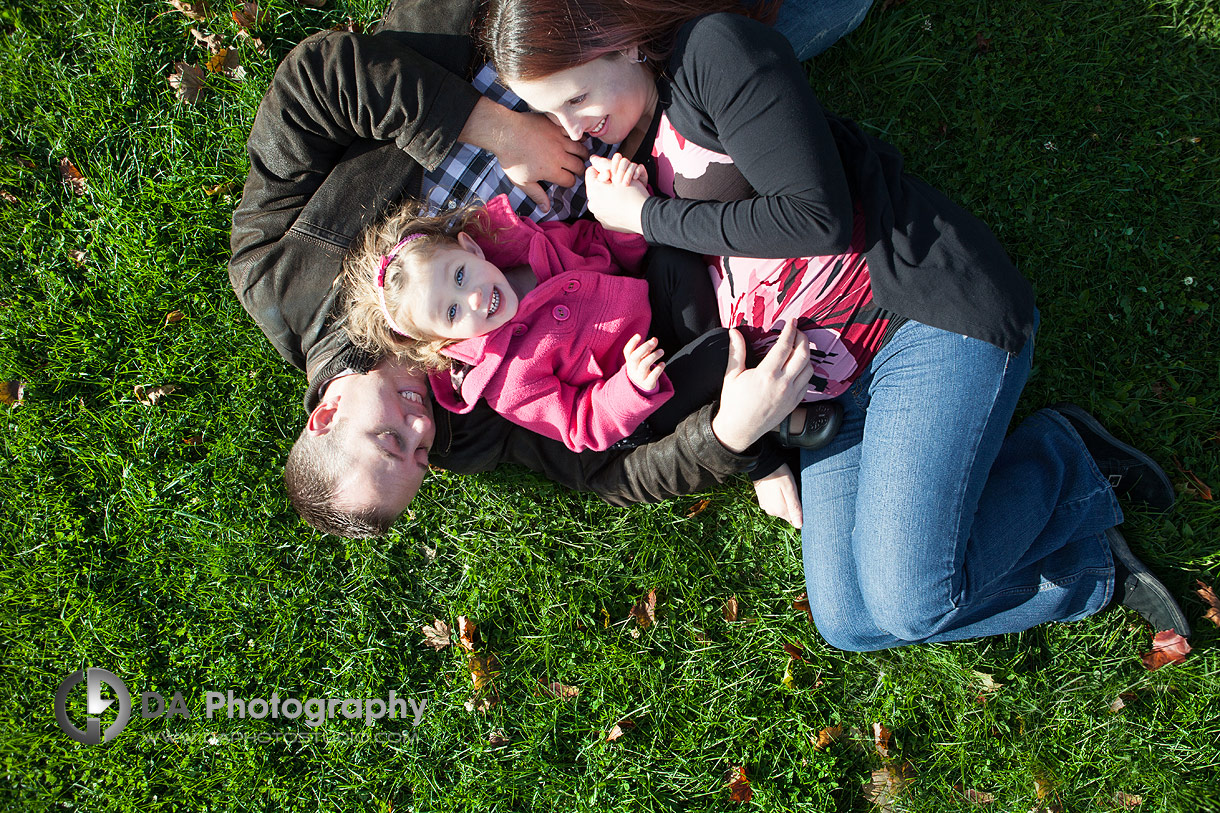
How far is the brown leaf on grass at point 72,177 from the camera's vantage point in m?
4.49

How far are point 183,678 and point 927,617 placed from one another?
412cm

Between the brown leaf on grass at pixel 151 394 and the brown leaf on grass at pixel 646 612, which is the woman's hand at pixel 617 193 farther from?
the brown leaf on grass at pixel 151 394

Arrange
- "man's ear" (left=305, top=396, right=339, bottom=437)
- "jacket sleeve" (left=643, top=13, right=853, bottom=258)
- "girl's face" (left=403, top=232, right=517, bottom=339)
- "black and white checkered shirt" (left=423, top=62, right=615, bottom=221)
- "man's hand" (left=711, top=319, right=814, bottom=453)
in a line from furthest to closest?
"black and white checkered shirt" (left=423, top=62, right=615, bottom=221) < "man's ear" (left=305, top=396, right=339, bottom=437) < "man's hand" (left=711, top=319, right=814, bottom=453) < "girl's face" (left=403, top=232, right=517, bottom=339) < "jacket sleeve" (left=643, top=13, right=853, bottom=258)

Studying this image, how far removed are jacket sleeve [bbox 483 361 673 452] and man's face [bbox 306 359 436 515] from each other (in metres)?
0.37

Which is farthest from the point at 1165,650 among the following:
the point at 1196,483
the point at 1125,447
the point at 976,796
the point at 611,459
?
the point at 611,459

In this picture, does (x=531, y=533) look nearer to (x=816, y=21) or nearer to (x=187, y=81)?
(x=816, y=21)

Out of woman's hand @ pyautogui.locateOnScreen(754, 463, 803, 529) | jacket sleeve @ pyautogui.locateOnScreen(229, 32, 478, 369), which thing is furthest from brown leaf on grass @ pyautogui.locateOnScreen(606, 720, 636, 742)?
jacket sleeve @ pyautogui.locateOnScreen(229, 32, 478, 369)

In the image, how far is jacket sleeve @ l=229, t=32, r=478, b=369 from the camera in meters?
3.31

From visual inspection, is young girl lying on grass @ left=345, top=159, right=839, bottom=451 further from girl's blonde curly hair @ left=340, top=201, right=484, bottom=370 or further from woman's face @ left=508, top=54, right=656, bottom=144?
woman's face @ left=508, top=54, right=656, bottom=144

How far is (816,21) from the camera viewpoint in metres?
3.68

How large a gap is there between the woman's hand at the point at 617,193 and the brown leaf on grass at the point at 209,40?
2.70 m

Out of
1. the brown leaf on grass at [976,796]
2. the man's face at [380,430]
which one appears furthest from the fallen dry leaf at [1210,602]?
the man's face at [380,430]

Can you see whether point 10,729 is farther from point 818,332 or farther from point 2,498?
point 818,332

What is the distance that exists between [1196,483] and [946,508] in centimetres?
186
